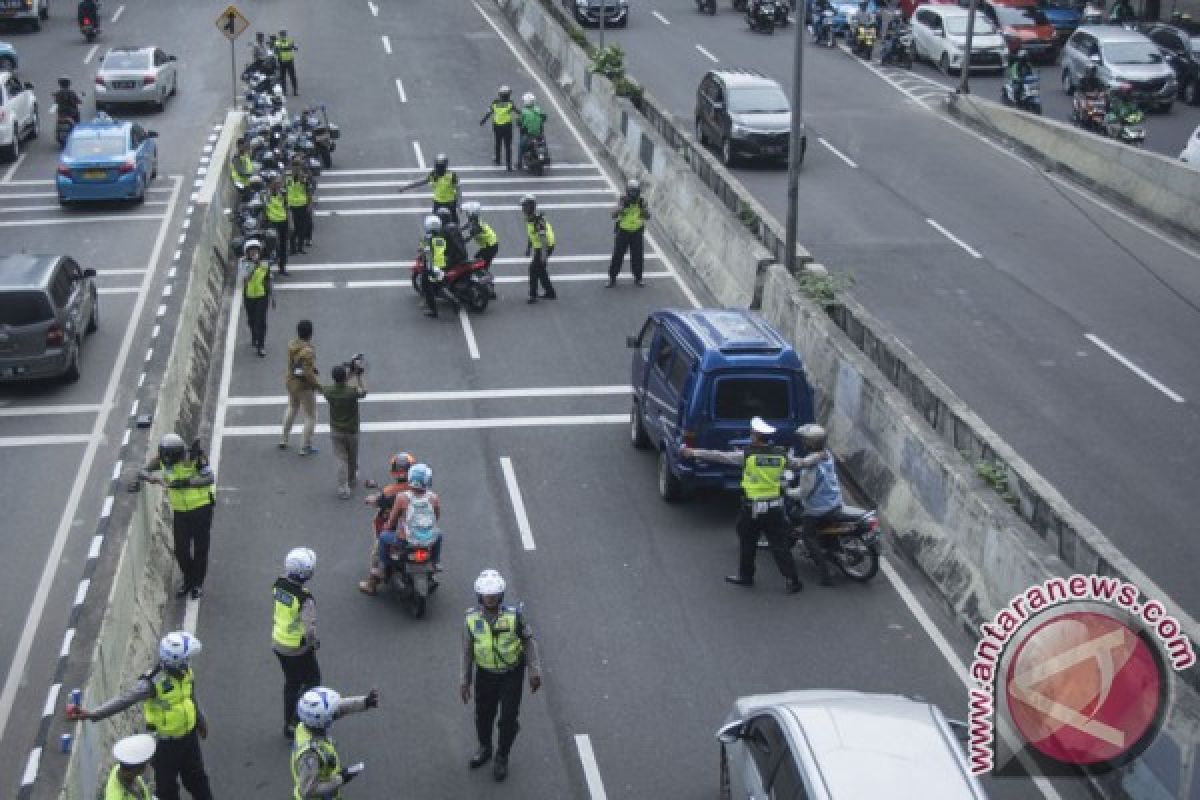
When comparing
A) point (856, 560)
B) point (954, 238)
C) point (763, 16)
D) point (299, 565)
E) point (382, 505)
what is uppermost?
point (299, 565)

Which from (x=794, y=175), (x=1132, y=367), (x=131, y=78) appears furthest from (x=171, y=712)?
(x=131, y=78)

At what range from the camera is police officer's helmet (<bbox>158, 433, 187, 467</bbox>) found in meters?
15.1

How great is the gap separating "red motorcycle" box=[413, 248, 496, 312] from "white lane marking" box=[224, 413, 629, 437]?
449 centimetres

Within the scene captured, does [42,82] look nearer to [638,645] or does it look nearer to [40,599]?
[40,599]

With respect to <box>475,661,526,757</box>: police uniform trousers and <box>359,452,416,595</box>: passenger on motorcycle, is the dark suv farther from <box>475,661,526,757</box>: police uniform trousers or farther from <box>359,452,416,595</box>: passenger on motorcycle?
<box>475,661,526,757</box>: police uniform trousers

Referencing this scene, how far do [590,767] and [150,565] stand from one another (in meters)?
5.02

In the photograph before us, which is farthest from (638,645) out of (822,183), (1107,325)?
(822,183)

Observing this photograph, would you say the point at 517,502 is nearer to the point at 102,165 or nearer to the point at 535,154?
the point at 535,154

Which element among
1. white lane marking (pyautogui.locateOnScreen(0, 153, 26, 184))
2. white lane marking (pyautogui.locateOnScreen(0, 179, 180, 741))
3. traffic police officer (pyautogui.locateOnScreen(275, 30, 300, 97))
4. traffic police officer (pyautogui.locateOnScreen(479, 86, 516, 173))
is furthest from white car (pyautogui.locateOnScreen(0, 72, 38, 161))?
traffic police officer (pyautogui.locateOnScreen(479, 86, 516, 173))

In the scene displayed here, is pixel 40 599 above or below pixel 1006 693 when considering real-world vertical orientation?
below

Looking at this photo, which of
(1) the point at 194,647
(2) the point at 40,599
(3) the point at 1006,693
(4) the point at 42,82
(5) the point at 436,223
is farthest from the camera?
(4) the point at 42,82

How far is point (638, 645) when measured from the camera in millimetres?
14836

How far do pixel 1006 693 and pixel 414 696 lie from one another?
16.0 ft

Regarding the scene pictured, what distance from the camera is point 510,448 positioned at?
64.5 ft
